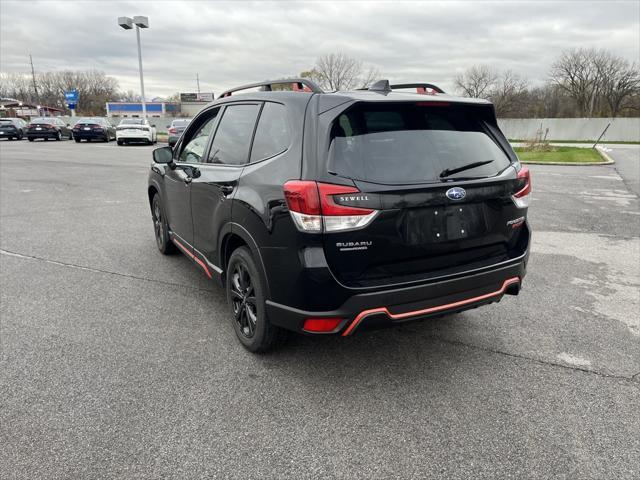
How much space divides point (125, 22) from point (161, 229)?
27531 millimetres

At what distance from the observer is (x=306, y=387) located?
3.02m

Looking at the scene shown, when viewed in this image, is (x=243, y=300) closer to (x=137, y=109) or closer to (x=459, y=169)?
(x=459, y=169)

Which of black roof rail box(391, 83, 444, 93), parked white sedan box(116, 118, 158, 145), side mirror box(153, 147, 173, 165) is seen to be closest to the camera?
black roof rail box(391, 83, 444, 93)

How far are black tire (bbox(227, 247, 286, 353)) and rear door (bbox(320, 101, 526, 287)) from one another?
70cm

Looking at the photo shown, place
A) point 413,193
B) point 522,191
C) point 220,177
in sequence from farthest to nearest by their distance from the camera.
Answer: point 220,177
point 522,191
point 413,193

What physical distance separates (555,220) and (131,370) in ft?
23.4

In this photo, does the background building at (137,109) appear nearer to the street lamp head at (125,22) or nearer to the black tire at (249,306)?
the street lamp head at (125,22)

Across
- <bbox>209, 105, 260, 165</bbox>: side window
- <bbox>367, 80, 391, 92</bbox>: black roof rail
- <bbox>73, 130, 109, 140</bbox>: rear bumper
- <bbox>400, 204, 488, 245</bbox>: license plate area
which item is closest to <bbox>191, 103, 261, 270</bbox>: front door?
<bbox>209, 105, 260, 165</bbox>: side window

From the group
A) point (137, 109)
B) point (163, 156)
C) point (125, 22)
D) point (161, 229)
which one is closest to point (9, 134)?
point (125, 22)

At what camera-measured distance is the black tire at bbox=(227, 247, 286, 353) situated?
122 inches

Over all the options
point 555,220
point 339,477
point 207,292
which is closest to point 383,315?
point 339,477

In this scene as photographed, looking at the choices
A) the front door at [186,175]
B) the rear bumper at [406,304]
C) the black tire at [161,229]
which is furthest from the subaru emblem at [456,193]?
the black tire at [161,229]

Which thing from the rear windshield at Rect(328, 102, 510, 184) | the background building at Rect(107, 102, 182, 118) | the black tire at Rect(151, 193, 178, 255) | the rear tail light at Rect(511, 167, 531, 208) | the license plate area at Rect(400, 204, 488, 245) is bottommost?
the black tire at Rect(151, 193, 178, 255)

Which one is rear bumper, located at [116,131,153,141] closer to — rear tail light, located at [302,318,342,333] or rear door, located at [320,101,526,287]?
rear door, located at [320,101,526,287]
